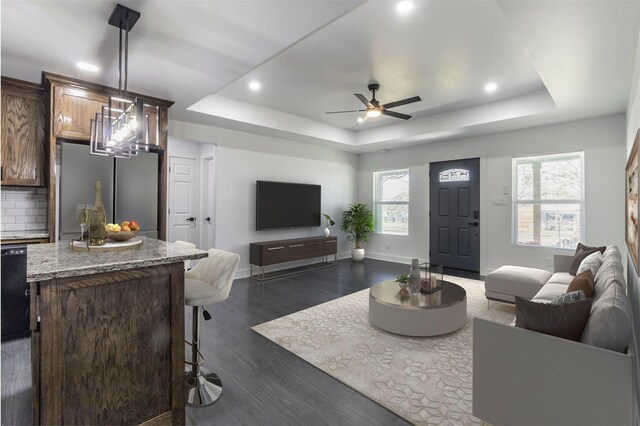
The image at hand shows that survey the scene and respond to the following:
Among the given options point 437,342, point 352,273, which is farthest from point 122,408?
point 352,273

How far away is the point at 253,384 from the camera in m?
2.25

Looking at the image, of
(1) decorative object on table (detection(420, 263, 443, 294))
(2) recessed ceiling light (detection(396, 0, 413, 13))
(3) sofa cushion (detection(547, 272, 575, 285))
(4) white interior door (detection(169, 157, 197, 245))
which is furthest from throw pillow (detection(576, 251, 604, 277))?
(4) white interior door (detection(169, 157, 197, 245))

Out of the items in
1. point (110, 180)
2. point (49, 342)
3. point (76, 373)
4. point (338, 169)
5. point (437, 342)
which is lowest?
point (437, 342)

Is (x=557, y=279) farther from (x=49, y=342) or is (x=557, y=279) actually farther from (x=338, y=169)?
(x=338, y=169)

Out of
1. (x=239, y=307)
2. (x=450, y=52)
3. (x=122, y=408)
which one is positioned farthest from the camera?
(x=239, y=307)

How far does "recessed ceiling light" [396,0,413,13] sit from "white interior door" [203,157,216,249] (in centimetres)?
382

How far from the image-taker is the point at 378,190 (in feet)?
24.8

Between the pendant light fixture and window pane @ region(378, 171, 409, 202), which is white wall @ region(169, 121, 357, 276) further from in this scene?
the pendant light fixture

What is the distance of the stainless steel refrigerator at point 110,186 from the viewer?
130 inches

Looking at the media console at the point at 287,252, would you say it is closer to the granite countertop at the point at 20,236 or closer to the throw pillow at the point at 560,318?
the granite countertop at the point at 20,236

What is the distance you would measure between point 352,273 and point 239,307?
8.35 feet

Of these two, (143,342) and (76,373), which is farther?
(143,342)

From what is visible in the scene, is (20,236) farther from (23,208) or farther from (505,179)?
(505,179)

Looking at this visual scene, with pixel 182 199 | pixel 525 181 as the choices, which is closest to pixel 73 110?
pixel 182 199
